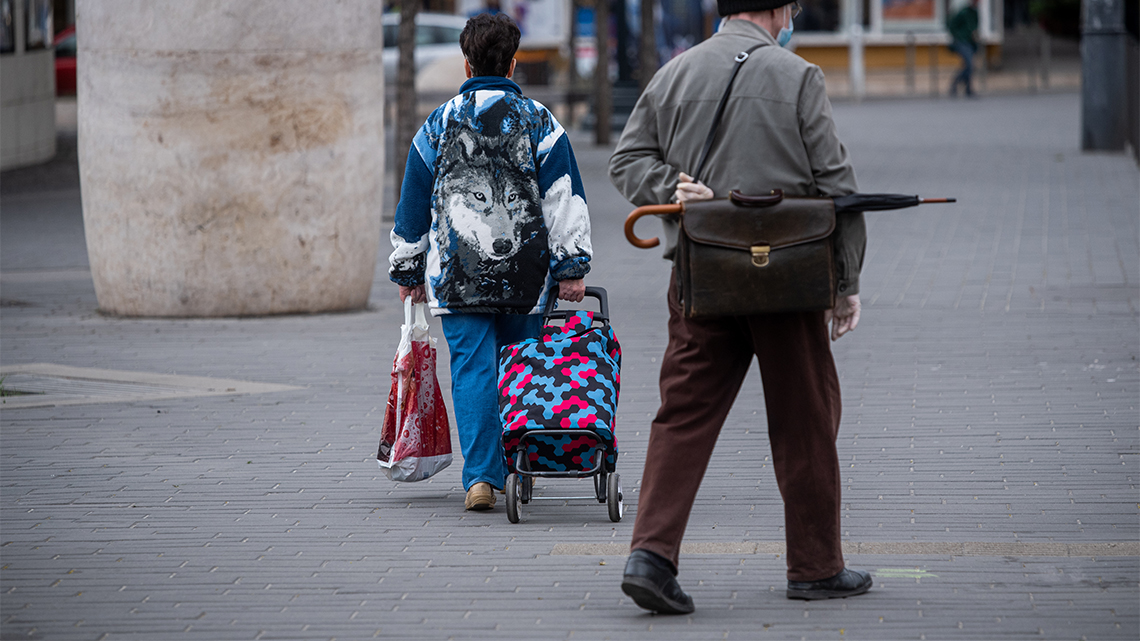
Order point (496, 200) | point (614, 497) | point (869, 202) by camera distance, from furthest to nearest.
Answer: point (496, 200) < point (614, 497) < point (869, 202)

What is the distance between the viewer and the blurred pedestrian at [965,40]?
98.9 ft

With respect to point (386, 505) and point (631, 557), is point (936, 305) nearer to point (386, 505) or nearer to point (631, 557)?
point (386, 505)

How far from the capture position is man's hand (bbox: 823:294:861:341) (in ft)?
13.7

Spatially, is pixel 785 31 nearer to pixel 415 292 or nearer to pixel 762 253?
pixel 762 253

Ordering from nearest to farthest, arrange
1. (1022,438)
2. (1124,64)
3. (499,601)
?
(499,601) → (1022,438) → (1124,64)

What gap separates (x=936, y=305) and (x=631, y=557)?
5945mm

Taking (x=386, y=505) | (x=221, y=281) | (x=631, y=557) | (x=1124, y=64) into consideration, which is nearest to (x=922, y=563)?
(x=631, y=557)

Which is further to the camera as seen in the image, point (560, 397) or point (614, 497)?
point (614, 497)

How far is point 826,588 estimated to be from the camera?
14.3 ft

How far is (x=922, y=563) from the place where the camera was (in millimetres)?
4730

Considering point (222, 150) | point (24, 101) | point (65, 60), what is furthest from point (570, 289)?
point (65, 60)

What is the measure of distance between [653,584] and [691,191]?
1041 millimetres

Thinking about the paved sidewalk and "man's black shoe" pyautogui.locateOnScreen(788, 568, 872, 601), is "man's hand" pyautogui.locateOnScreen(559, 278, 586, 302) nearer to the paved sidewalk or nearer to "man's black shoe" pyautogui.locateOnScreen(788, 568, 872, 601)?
the paved sidewalk

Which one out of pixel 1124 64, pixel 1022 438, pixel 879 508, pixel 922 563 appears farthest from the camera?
pixel 1124 64
